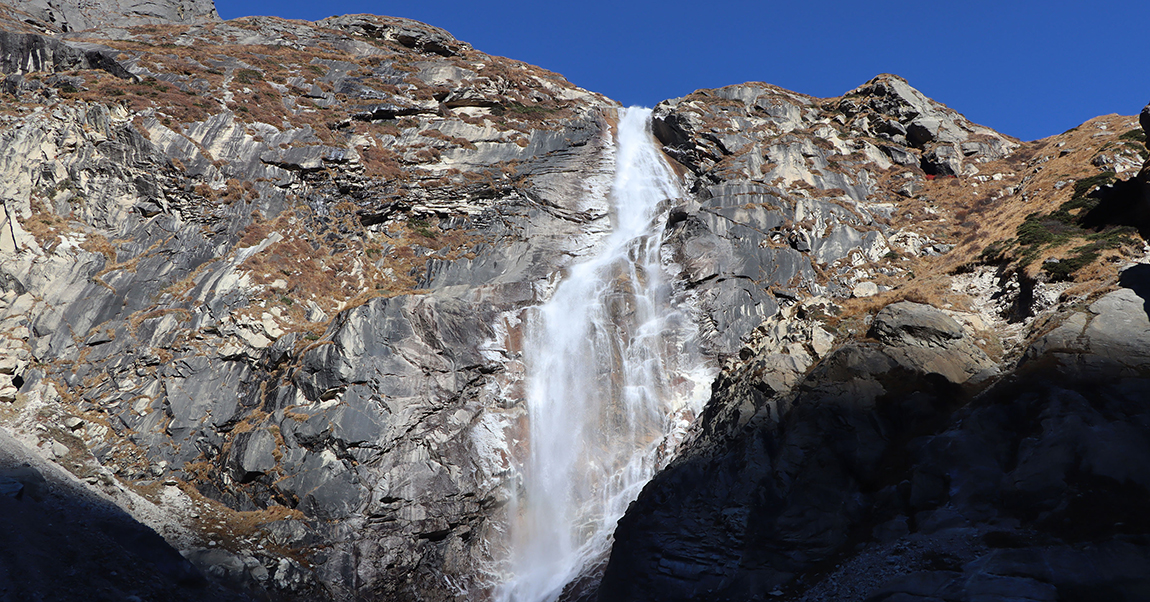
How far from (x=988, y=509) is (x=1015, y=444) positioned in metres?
1.87

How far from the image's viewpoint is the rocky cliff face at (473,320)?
16344 millimetres

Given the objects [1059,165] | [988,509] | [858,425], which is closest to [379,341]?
[858,425]

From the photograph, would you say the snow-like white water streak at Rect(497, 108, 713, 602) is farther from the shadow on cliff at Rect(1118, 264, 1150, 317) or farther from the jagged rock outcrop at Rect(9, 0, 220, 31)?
the jagged rock outcrop at Rect(9, 0, 220, 31)

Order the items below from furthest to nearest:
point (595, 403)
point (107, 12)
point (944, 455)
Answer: point (107, 12) → point (595, 403) → point (944, 455)

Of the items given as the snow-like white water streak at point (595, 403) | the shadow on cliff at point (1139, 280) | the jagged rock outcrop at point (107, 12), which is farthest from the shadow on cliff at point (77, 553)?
the jagged rock outcrop at point (107, 12)

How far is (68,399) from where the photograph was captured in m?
23.0

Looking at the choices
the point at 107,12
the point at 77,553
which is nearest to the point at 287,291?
the point at 77,553

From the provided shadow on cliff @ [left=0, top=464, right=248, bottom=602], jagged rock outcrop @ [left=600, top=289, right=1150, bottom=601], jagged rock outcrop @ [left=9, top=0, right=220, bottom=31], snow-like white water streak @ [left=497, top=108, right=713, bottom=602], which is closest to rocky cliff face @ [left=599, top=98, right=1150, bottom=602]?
jagged rock outcrop @ [left=600, top=289, right=1150, bottom=601]

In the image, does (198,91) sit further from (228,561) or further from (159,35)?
(228,561)

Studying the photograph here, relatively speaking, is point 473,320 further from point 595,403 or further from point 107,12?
point 107,12

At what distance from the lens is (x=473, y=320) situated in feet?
90.6

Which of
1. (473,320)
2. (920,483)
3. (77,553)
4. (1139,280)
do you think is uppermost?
(473,320)

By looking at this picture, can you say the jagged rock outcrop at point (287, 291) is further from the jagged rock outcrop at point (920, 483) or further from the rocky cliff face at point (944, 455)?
the jagged rock outcrop at point (920, 483)

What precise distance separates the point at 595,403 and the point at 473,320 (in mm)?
6173
